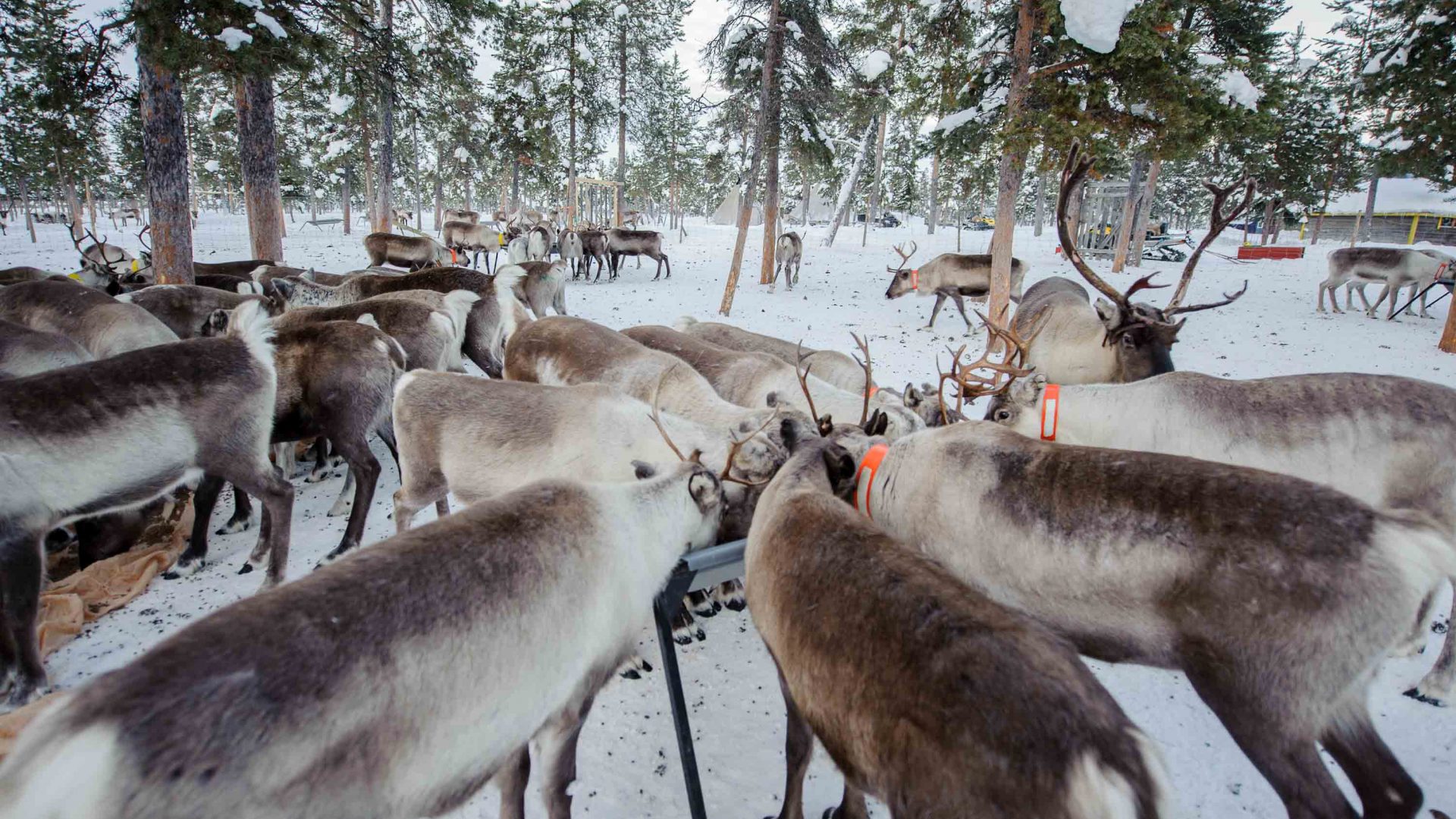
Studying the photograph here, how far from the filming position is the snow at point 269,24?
6.21 m

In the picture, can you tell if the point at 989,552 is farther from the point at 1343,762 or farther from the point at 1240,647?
the point at 1343,762

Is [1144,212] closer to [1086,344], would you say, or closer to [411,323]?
[1086,344]

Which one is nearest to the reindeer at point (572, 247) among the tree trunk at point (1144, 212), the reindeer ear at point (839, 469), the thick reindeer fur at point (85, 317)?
the thick reindeer fur at point (85, 317)

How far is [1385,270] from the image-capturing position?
12.3 m

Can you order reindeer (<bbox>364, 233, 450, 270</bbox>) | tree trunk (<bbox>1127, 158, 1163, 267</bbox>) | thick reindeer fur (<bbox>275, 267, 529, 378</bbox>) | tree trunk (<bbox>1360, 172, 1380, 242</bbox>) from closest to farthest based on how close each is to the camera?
1. thick reindeer fur (<bbox>275, 267, 529, 378</bbox>)
2. reindeer (<bbox>364, 233, 450, 270</bbox>)
3. tree trunk (<bbox>1127, 158, 1163, 267</bbox>)
4. tree trunk (<bbox>1360, 172, 1380, 242</bbox>)

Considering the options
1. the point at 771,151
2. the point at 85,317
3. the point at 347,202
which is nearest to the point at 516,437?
the point at 85,317

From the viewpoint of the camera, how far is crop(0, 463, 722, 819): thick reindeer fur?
1.20m

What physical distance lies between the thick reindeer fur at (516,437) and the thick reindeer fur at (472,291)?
2765 mm

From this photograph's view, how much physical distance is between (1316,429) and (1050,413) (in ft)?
3.77

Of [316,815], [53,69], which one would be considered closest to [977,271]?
[316,815]

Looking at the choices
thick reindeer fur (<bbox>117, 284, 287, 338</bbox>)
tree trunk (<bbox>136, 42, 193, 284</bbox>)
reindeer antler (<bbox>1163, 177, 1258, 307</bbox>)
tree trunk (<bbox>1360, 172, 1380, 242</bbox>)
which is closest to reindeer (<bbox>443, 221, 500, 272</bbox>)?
tree trunk (<bbox>136, 42, 193, 284</bbox>)

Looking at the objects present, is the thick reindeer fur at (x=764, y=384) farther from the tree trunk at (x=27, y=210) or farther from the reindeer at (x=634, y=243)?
the tree trunk at (x=27, y=210)

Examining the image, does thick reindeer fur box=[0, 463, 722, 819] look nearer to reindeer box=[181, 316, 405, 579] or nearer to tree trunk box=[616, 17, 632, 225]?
reindeer box=[181, 316, 405, 579]

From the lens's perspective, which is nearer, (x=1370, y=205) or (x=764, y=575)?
(x=764, y=575)
